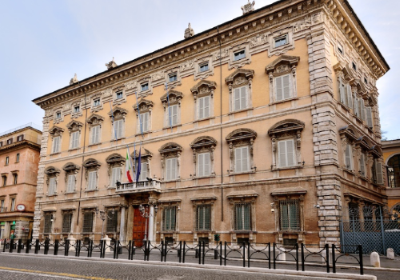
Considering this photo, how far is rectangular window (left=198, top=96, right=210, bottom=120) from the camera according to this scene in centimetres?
2690

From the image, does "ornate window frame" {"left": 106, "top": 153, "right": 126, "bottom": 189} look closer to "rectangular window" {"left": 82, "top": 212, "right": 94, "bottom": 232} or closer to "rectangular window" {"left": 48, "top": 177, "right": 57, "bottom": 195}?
Answer: "rectangular window" {"left": 82, "top": 212, "right": 94, "bottom": 232}

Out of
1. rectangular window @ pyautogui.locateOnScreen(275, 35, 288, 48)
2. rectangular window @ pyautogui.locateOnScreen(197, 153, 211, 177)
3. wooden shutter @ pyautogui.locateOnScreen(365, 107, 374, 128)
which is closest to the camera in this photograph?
rectangular window @ pyautogui.locateOnScreen(275, 35, 288, 48)

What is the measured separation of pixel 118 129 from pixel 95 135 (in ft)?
10.2

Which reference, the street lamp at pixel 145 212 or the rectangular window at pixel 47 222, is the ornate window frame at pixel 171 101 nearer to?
the street lamp at pixel 145 212

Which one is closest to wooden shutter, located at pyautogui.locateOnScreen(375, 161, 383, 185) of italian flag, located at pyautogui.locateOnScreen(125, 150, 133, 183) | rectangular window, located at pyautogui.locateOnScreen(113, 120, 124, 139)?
italian flag, located at pyautogui.locateOnScreen(125, 150, 133, 183)

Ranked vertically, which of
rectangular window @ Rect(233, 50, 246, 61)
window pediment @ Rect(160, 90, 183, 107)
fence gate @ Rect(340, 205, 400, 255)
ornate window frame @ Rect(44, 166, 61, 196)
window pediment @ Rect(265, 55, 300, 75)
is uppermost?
rectangular window @ Rect(233, 50, 246, 61)

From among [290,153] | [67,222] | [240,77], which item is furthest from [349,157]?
[67,222]

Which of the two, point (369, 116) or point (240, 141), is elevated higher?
point (369, 116)

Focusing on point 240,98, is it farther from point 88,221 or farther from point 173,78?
point 88,221

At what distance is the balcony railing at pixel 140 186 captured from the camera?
27.2m

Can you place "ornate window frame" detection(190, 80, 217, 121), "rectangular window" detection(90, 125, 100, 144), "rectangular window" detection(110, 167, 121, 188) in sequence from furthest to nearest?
"rectangular window" detection(90, 125, 100, 144)
"rectangular window" detection(110, 167, 121, 188)
"ornate window frame" detection(190, 80, 217, 121)

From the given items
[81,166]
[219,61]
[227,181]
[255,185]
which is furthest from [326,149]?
[81,166]

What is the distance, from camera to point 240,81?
25750 mm

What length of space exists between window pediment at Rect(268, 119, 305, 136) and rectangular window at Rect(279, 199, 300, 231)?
4.34 m
